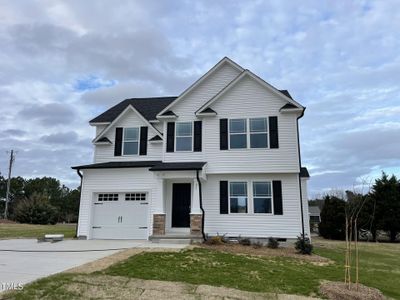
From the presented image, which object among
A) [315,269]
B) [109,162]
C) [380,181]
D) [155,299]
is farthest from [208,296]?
[380,181]

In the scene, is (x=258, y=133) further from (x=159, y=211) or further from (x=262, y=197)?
(x=159, y=211)

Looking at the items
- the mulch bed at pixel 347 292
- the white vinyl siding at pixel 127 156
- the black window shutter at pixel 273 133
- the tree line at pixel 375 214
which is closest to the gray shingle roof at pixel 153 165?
the white vinyl siding at pixel 127 156

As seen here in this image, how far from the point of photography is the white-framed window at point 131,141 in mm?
19141

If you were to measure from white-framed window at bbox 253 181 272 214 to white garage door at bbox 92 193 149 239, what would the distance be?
5.57m

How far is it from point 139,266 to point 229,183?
8413 mm

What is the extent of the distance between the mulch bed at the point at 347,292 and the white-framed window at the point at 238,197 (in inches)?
326

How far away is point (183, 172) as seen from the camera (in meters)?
16.4

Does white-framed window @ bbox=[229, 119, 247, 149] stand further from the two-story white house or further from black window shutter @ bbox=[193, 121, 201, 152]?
black window shutter @ bbox=[193, 121, 201, 152]

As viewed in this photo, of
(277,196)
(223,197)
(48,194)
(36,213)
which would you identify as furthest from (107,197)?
(48,194)

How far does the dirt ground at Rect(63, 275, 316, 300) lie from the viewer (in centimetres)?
706

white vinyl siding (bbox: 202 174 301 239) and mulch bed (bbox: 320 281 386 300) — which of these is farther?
white vinyl siding (bbox: 202 174 301 239)

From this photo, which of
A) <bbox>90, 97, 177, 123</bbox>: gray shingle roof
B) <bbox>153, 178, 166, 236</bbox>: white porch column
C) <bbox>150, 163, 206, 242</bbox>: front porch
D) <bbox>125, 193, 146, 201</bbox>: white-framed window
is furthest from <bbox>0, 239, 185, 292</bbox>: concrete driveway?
<bbox>90, 97, 177, 123</bbox>: gray shingle roof

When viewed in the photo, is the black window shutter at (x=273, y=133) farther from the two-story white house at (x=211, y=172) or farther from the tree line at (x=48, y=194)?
the tree line at (x=48, y=194)

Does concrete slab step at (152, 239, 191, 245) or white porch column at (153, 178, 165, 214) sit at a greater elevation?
white porch column at (153, 178, 165, 214)
